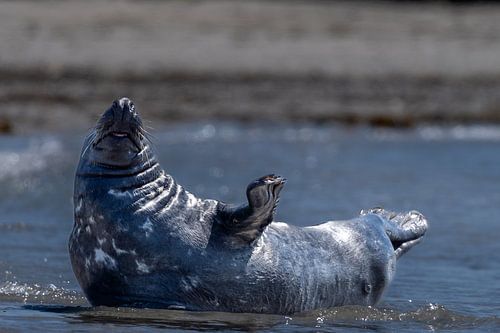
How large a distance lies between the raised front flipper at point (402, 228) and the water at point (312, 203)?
9.8 inches

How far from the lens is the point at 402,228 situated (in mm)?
7367

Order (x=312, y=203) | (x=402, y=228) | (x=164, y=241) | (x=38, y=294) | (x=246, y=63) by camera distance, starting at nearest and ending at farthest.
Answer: (x=164, y=241) < (x=38, y=294) < (x=402, y=228) < (x=312, y=203) < (x=246, y=63)

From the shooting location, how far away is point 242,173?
12367 mm

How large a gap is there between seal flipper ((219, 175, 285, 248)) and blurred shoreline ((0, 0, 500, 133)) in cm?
952

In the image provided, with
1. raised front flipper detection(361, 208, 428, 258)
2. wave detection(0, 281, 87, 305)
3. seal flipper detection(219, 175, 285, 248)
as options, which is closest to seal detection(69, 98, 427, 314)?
seal flipper detection(219, 175, 285, 248)

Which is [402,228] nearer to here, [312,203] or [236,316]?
[236,316]

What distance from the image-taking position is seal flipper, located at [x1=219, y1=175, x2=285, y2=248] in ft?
19.1

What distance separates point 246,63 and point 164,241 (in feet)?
43.7

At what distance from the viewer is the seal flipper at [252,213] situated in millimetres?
5820

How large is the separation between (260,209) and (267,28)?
1487 cm

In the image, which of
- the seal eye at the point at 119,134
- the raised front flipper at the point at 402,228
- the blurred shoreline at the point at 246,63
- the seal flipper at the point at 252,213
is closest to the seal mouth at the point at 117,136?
the seal eye at the point at 119,134

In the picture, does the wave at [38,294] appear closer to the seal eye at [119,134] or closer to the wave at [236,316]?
the wave at [236,316]

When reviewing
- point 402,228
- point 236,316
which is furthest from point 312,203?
point 236,316

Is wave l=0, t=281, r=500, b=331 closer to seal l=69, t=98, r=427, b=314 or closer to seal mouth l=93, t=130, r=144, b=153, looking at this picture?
seal l=69, t=98, r=427, b=314
